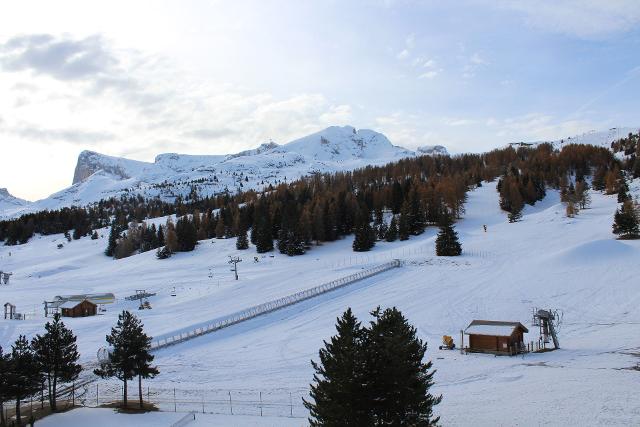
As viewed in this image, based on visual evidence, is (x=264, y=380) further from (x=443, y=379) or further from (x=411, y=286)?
(x=411, y=286)

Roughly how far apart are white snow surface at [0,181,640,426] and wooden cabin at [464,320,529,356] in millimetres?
1352

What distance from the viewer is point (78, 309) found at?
207 ft

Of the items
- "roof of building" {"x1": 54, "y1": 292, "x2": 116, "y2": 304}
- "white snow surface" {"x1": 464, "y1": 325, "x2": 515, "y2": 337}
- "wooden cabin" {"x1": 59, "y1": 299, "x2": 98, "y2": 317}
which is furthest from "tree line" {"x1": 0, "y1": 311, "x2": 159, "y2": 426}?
"roof of building" {"x1": 54, "y1": 292, "x2": 116, "y2": 304}

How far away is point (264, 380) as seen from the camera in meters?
34.2

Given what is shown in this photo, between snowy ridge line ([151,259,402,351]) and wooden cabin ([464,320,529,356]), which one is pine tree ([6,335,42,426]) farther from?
wooden cabin ([464,320,529,356])

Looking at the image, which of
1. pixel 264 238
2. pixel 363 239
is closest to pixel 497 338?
pixel 363 239

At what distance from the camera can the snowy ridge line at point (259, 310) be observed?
46.1m

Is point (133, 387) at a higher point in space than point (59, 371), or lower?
lower

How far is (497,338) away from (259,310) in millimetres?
24910

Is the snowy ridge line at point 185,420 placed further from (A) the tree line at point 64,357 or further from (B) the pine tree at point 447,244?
(B) the pine tree at point 447,244

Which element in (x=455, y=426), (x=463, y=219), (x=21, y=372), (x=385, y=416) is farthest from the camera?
(x=463, y=219)

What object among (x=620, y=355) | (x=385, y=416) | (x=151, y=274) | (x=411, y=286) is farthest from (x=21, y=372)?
(x=151, y=274)

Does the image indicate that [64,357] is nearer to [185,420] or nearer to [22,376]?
[22,376]

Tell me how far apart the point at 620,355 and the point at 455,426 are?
16321 millimetres
